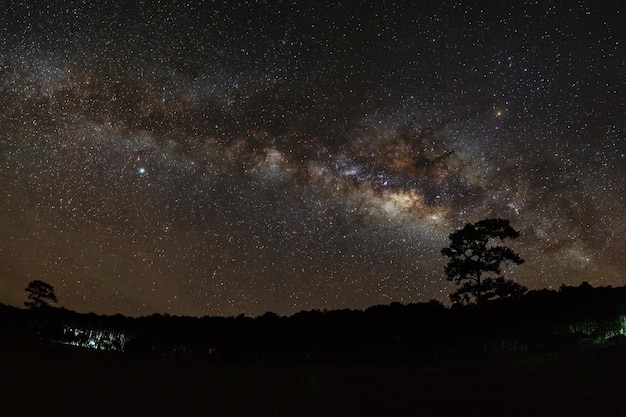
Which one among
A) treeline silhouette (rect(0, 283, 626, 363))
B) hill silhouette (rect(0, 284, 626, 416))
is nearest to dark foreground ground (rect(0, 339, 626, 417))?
hill silhouette (rect(0, 284, 626, 416))

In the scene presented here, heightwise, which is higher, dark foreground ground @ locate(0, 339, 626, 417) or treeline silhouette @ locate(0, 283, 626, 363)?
treeline silhouette @ locate(0, 283, 626, 363)

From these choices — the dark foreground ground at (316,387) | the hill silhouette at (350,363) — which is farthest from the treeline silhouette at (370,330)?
the dark foreground ground at (316,387)

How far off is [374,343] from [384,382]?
21.7 ft

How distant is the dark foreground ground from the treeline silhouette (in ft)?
7.26

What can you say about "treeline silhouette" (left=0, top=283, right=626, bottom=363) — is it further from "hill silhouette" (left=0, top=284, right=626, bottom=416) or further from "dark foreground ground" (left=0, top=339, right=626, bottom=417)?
"dark foreground ground" (left=0, top=339, right=626, bottom=417)

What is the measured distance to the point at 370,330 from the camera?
3234cm

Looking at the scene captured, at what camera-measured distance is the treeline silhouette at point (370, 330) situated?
27.2m

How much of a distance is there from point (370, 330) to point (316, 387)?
812 centimetres

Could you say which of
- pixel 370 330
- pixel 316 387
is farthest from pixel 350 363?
pixel 316 387

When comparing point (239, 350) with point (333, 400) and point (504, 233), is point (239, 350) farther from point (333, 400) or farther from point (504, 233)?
point (504, 233)

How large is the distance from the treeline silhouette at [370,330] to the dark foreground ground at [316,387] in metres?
2.21

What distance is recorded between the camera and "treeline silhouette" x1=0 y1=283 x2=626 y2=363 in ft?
89.1

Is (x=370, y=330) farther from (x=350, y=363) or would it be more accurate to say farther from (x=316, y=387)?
(x=316, y=387)

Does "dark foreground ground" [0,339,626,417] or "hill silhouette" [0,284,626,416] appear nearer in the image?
"dark foreground ground" [0,339,626,417]
